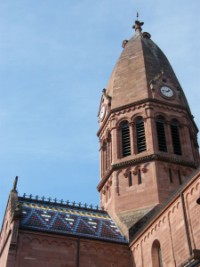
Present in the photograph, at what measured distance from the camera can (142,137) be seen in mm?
35281

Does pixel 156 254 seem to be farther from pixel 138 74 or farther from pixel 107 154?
pixel 138 74

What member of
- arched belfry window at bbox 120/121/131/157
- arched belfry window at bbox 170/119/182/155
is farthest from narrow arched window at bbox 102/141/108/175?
arched belfry window at bbox 170/119/182/155

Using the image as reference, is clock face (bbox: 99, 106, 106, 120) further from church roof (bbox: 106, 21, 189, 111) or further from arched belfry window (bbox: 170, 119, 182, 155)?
arched belfry window (bbox: 170, 119, 182, 155)

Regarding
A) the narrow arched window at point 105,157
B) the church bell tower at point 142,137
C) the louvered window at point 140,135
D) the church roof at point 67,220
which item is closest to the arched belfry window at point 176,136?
the church bell tower at point 142,137

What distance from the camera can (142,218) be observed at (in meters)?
29.5

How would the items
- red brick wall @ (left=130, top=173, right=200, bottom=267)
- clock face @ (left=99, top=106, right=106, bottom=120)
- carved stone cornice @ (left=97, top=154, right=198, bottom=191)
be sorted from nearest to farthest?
red brick wall @ (left=130, top=173, right=200, bottom=267) < carved stone cornice @ (left=97, top=154, right=198, bottom=191) < clock face @ (left=99, top=106, right=106, bottom=120)

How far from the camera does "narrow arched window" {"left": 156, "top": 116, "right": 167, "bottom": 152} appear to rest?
3464cm

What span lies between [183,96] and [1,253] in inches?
809

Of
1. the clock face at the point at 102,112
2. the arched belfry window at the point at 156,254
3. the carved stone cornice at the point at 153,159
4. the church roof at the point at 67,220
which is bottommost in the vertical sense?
the arched belfry window at the point at 156,254

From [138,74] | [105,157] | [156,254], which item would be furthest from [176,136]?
[156,254]

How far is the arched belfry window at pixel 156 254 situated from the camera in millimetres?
24423

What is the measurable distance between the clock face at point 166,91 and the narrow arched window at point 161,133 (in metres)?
2.59

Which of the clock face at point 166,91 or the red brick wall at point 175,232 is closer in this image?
the red brick wall at point 175,232

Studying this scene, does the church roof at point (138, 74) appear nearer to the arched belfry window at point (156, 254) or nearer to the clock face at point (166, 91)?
the clock face at point (166, 91)
